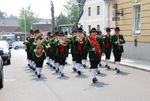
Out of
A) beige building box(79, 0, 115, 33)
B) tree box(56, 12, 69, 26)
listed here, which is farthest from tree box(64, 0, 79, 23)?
beige building box(79, 0, 115, 33)

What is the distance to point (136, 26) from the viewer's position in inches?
865

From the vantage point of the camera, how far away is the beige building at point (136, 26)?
20.1m

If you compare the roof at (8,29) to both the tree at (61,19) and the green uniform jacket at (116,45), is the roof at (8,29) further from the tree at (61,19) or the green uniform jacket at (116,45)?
the green uniform jacket at (116,45)

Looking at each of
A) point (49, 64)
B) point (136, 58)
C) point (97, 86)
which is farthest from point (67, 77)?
point (136, 58)

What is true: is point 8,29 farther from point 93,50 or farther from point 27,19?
point 93,50

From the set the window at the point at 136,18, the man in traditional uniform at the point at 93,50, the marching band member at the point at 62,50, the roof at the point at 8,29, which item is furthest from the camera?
the roof at the point at 8,29

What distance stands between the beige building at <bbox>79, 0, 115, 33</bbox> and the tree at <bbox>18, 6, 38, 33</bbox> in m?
47.3

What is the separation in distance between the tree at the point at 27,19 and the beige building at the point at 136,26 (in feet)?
253

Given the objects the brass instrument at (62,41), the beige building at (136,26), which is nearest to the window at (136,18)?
the beige building at (136,26)

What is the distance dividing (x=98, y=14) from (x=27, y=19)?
53.4 m

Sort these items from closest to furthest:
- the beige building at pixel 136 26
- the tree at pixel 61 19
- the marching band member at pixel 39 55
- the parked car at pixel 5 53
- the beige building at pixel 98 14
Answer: the marching band member at pixel 39 55, the beige building at pixel 136 26, the parked car at pixel 5 53, the beige building at pixel 98 14, the tree at pixel 61 19

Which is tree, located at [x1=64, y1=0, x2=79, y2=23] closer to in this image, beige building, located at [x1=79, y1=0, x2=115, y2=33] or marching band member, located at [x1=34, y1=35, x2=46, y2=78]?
beige building, located at [x1=79, y1=0, x2=115, y2=33]

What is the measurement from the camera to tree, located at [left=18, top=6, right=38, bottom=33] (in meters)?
99.9

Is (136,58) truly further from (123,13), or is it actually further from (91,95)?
(91,95)
